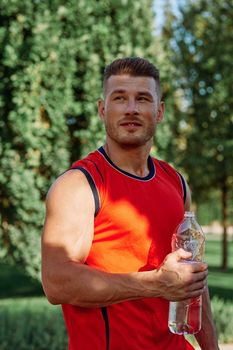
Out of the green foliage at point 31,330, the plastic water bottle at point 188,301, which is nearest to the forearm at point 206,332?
the plastic water bottle at point 188,301

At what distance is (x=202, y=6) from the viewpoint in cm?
1903

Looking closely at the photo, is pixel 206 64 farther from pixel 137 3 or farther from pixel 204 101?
pixel 137 3

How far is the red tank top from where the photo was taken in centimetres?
228

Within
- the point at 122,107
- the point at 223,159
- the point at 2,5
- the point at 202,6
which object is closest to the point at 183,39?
the point at 202,6

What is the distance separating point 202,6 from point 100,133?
10.5 meters

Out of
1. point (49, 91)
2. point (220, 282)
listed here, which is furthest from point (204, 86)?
point (49, 91)

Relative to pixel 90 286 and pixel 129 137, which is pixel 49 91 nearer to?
pixel 129 137

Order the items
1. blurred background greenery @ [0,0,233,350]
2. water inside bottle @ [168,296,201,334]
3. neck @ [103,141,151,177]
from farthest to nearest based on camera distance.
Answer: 1. blurred background greenery @ [0,0,233,350]
2. neck @ [103,141,151,177]
3. water inside bottle @ [168,296,201,334]

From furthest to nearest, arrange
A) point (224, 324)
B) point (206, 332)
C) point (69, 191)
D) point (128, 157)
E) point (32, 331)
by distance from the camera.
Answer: point (224, 324) → point (32, 331) → point (206, 332) → point (128, 157) → point (69, 191)

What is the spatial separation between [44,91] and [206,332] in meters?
7.38

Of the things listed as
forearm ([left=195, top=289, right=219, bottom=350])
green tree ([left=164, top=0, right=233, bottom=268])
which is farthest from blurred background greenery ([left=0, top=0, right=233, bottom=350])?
green tree ([left=164, top=0, right=233, bottom=268])

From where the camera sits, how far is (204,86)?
18.7 meters

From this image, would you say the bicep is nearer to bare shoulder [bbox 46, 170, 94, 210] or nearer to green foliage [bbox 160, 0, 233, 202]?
bare shoulder [bbox 46, 170, 94, 210]

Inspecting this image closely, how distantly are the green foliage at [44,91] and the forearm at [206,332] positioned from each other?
6903mm
